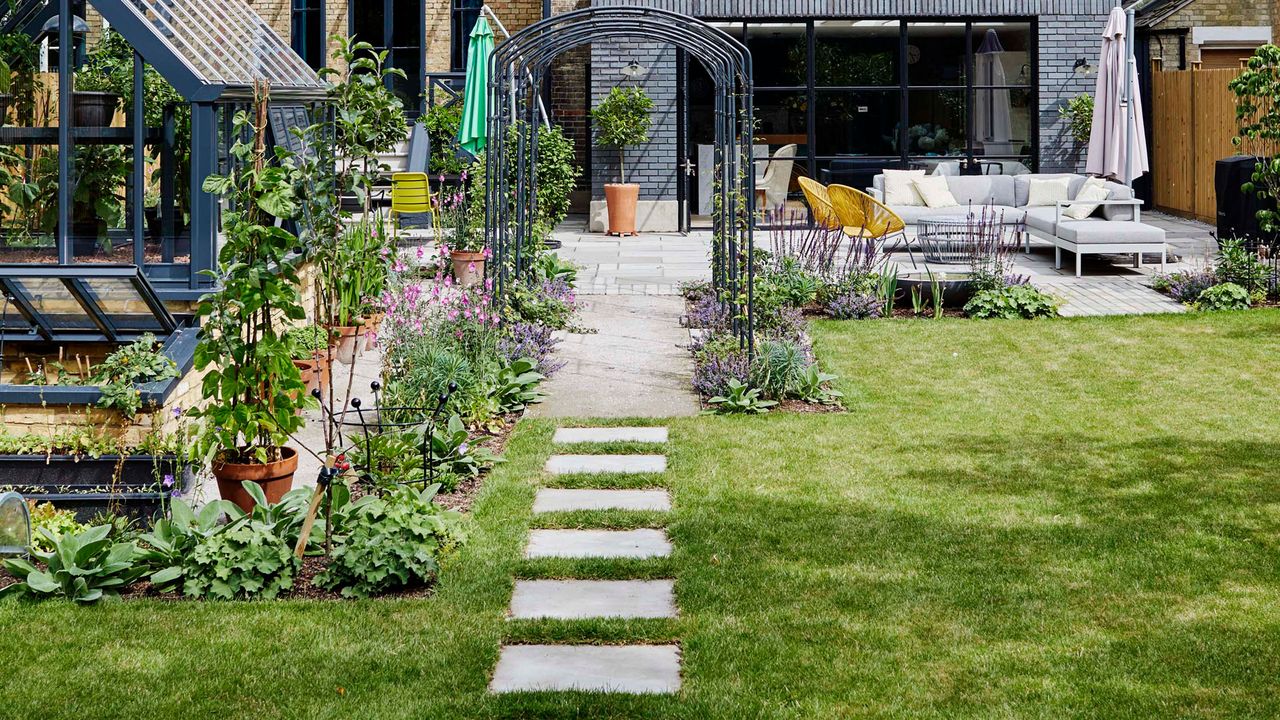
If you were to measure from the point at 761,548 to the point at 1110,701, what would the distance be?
171 centimetres

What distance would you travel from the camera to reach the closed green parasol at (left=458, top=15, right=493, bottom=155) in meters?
14.0

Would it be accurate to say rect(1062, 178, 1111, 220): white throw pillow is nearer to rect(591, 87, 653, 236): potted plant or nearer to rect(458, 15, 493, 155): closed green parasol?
rect(591, 87, 653, 236): potted plant

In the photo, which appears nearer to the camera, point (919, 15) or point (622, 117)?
→ point (622, 117)

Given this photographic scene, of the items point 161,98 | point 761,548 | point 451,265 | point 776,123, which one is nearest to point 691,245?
point 776,123

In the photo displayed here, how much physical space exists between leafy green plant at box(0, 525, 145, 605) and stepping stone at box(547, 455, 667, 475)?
217 cm

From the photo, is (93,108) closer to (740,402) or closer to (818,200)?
(740,402)

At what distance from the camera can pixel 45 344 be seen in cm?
725

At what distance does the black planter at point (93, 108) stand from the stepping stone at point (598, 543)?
185 inches

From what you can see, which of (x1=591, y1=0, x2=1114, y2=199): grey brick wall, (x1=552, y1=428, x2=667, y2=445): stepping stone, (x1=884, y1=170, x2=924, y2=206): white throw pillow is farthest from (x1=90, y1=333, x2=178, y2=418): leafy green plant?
(x1=591, y1=0, x2=1114, y2=199): grey brick wall

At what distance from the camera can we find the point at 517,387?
320 inches

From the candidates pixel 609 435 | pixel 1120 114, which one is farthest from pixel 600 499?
pixel 1120 114

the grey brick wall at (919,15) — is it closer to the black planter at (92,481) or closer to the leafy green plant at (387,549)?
the black planter at (92,481)

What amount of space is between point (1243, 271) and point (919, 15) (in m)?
8.11

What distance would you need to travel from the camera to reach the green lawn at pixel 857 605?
408cm
